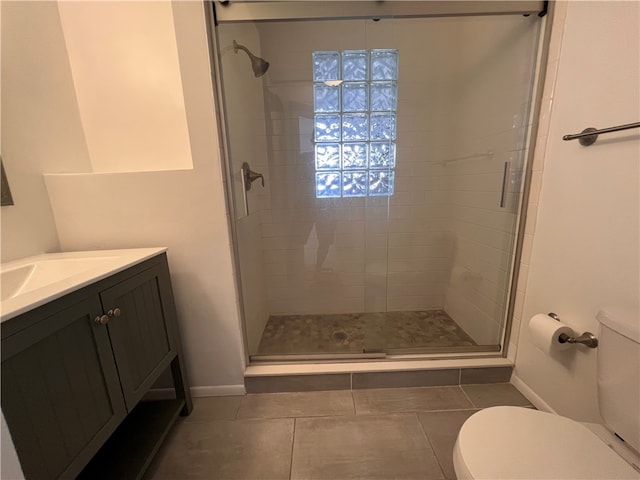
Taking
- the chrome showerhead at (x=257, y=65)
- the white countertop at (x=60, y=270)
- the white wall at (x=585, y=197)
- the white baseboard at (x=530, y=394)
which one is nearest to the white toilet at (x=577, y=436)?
the white wall at (x=585, y=197)

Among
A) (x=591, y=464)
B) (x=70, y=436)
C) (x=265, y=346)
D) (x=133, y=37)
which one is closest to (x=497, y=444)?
(x=591, y=464)

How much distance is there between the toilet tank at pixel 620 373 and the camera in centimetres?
76

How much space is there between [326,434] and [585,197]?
59.0 inches

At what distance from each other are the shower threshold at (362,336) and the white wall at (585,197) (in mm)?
517

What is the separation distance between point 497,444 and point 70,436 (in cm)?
119

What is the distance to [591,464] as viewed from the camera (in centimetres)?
71

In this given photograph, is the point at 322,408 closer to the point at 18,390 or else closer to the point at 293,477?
the point at 293,477

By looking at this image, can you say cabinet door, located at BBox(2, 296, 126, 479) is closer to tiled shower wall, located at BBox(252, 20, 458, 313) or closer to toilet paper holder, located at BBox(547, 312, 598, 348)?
A: tiled shower wall, located at BBox(252, 20, 458, 313)

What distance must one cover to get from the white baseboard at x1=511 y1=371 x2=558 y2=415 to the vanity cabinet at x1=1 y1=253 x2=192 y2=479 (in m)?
1.80

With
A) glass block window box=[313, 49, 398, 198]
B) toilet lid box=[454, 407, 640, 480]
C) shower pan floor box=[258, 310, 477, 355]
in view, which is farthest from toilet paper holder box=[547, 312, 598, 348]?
glass block window box=[313, 49, 398, 198]

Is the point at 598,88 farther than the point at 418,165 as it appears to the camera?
No

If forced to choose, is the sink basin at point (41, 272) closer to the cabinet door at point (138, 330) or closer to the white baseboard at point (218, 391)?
the cabinet door at point (138, 330)

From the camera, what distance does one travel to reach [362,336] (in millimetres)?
1844

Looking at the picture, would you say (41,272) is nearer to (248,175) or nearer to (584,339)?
(248,175)
